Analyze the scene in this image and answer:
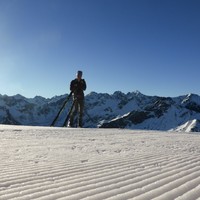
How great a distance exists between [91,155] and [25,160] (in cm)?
123

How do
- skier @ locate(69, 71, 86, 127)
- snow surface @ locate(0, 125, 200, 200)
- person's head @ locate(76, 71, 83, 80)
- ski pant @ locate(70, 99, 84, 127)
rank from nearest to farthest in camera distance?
snow surface @ locate(0, 125, 200, 200) < person's head @ locate(76, 71, 83, 80) < skier @ locate(69, 71, 86, 127) < ski pant @ locate(70, 99, 84, 127)

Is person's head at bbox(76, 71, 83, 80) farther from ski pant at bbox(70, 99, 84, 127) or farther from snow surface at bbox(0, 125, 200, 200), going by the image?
snow surface at bbox(0, 125, 200, 200)

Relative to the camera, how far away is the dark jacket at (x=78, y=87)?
1742 cm

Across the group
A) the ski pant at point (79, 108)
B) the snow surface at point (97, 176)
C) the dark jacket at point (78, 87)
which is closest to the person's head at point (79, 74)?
the dark jacket at point (78, 87)

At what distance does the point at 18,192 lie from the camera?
3.44 metres

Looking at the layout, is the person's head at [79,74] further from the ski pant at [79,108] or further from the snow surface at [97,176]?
the snow surface at [97,176]

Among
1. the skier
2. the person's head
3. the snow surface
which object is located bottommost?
the snow surface

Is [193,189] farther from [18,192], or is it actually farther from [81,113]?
[81,113]

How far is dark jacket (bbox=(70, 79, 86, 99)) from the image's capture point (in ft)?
57.2

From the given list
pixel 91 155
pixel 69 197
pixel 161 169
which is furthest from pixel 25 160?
pixel 69 197

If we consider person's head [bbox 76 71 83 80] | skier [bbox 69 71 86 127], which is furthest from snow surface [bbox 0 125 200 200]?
skier [bbox 69 71 86 127]

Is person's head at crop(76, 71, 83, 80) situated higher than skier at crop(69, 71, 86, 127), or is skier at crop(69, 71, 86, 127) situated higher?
person's head at crop(76, 71, 83, 80)

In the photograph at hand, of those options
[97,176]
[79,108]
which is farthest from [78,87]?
[97,176]

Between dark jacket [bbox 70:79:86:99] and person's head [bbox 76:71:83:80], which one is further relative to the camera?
dark jacket [bbox 70:79:86:99]
